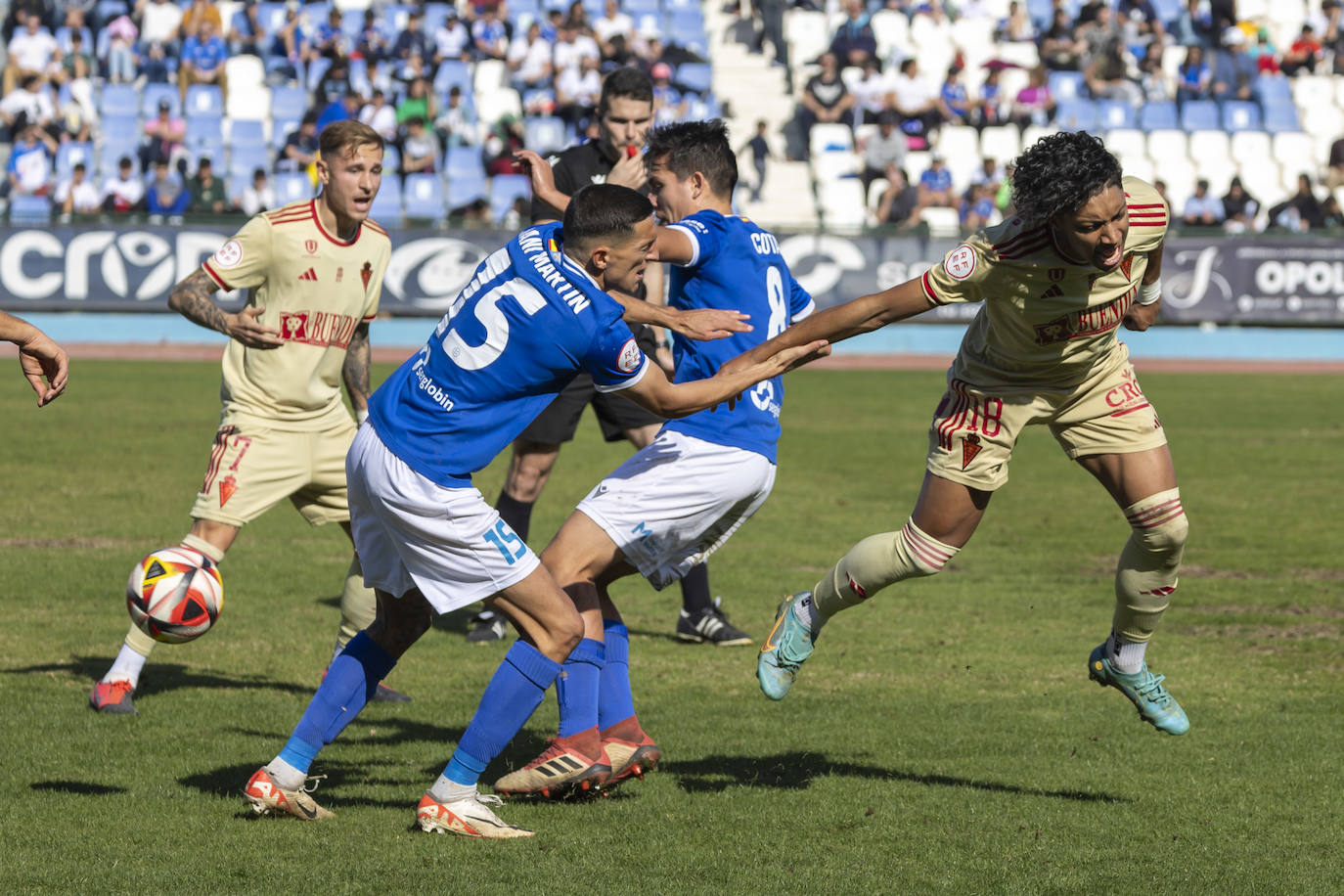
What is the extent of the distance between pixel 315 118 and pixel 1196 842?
23.4 meters

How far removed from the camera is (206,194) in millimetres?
23672

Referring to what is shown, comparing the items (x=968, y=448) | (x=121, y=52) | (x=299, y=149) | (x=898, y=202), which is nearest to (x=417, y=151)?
(x=299, y=149)

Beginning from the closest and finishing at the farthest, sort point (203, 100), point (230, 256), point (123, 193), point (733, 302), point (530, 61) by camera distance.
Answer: point (733, 302) → point (230, 256) → point (123, 193) → point (203, 100) → point (530, 61)

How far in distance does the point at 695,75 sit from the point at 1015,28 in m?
7.19

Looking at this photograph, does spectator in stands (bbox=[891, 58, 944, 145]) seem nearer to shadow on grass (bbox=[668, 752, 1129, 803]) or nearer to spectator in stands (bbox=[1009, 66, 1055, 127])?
spectator in stands (bbox=[1009, 66, 1055, 127])

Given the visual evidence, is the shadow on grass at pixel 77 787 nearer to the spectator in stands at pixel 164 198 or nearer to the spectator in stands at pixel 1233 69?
the spectator in stands at pixel 164 198

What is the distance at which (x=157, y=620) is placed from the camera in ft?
18.2

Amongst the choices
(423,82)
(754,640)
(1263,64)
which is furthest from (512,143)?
(754,640)

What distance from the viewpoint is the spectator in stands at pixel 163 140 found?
84.0 feet

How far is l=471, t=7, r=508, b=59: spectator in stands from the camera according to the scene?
2912cm

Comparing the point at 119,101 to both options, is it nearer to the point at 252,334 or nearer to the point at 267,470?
the point at 267,470


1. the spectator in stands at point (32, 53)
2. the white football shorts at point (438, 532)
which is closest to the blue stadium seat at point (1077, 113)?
the spectator in stands at point (32, 53)

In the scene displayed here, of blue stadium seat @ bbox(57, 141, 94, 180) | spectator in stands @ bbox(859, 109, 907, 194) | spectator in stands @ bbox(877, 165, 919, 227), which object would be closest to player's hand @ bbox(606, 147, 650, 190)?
spectator in stands @ bbox(877, 165, 919, 227)

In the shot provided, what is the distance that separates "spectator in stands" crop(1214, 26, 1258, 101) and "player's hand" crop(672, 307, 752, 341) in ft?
95.8
